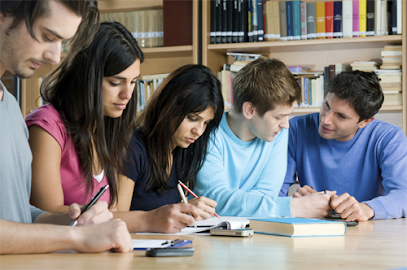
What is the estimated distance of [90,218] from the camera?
3.26 ft

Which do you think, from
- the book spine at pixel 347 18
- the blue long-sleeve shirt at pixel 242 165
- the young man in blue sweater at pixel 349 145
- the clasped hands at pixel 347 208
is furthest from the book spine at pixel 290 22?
the clasped hands at pixel 347 208

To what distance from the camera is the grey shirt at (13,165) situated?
37.9 inches

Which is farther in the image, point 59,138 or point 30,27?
point 59,138

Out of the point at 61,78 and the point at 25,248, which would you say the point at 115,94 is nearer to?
the point at 61,78

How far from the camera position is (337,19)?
306 centimetres

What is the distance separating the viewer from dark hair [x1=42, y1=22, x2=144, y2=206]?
1340 millimetres

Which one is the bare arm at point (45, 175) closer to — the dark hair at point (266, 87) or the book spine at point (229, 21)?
the dark hair at point (266, 87)

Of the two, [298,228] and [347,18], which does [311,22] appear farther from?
[298,228]

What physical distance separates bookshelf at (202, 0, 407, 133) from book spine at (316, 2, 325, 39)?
6 cm

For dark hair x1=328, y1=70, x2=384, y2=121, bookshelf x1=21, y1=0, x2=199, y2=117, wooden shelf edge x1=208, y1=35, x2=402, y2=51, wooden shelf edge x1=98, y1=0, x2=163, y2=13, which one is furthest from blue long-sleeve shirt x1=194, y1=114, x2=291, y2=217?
wooden shelf edge x1=98, y1=0, x2=163, y2=13

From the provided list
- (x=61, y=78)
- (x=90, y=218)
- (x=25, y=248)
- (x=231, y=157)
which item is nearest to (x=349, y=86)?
(x=231, y=157)

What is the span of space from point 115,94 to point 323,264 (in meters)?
0.85

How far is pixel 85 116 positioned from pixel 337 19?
2.24 metres

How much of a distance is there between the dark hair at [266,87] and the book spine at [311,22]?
1.24 metres
